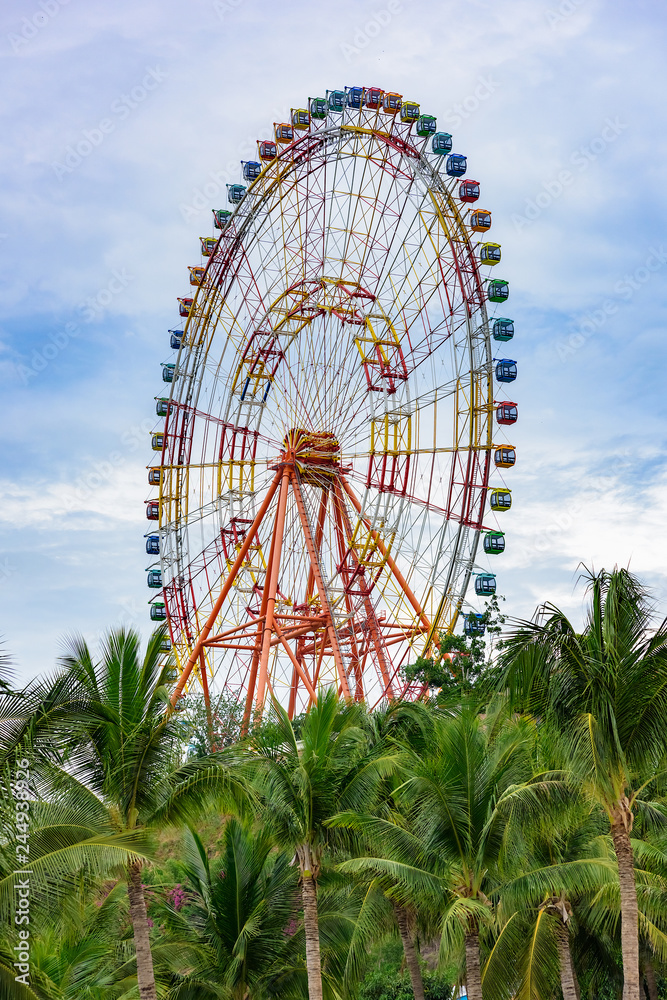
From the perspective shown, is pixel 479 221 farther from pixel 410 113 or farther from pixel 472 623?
pixel 472 623

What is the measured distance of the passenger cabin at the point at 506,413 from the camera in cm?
3612

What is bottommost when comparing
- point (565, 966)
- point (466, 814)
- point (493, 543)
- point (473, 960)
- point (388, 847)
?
point (565, 966)

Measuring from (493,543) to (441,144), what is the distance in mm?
13053

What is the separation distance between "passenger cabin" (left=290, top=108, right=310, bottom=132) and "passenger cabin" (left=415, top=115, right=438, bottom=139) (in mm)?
4079

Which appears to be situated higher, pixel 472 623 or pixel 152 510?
pixel 152 510

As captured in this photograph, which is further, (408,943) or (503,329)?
(503,329)

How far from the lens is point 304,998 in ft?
67.7

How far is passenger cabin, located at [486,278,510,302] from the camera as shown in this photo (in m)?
36.4

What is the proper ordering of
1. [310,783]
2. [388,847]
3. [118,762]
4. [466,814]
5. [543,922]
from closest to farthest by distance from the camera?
[118,762], [466,814], [310,783], [388,847], [543,922]

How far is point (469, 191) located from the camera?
3747 centimetres

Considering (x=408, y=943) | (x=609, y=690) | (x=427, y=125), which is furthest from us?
(x=427, y=125)

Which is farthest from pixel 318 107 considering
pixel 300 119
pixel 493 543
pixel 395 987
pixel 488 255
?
pixel 395 987

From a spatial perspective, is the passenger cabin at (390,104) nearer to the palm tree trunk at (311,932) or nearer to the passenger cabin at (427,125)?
the passenger cabin at (427,125)

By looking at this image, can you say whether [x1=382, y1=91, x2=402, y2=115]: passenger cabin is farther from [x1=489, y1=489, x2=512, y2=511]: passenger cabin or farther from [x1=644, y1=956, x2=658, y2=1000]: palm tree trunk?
[x1=644, y1=956, x2=658, y2=1000]: palm tree trunk
